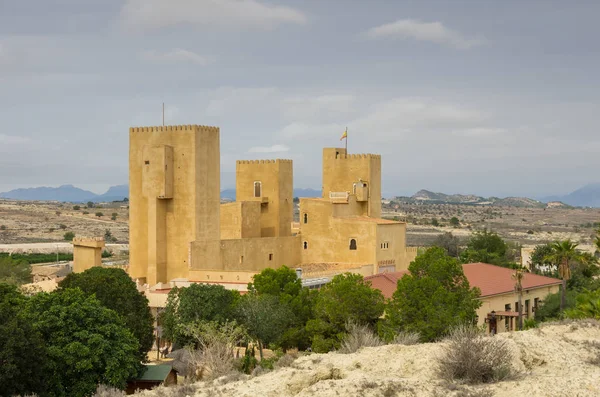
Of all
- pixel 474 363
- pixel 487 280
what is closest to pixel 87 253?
pixel 487 280

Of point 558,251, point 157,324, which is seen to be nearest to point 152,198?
point 157,324

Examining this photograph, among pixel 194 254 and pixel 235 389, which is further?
pixel 194 254

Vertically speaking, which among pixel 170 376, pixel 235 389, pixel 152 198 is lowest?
pixel 170 376

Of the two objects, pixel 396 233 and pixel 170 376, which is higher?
pixel 396 233

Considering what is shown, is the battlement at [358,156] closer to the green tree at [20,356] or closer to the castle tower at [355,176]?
the castle tower at [355,176]

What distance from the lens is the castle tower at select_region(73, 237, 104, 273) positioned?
142ft

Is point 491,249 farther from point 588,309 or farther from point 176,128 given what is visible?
point 588,309

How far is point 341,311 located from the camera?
29.3 metres

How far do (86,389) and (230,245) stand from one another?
68.4 ft

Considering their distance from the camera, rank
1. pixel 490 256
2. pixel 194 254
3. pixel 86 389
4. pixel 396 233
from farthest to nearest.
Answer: pixel 490 256, pixel 396 233, pixel 194 254, pixel 86 389

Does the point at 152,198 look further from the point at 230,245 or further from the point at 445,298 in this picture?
the point at 445,298

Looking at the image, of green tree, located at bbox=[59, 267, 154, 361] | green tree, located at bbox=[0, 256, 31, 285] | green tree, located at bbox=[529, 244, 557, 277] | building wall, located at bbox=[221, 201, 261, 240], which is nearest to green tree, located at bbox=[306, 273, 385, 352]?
green tree, located at bbox=[59, 267, 154, 361]

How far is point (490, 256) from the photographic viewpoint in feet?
202

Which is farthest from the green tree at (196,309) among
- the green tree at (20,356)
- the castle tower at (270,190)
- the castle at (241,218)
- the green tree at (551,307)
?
the castle tower at (270,190)
